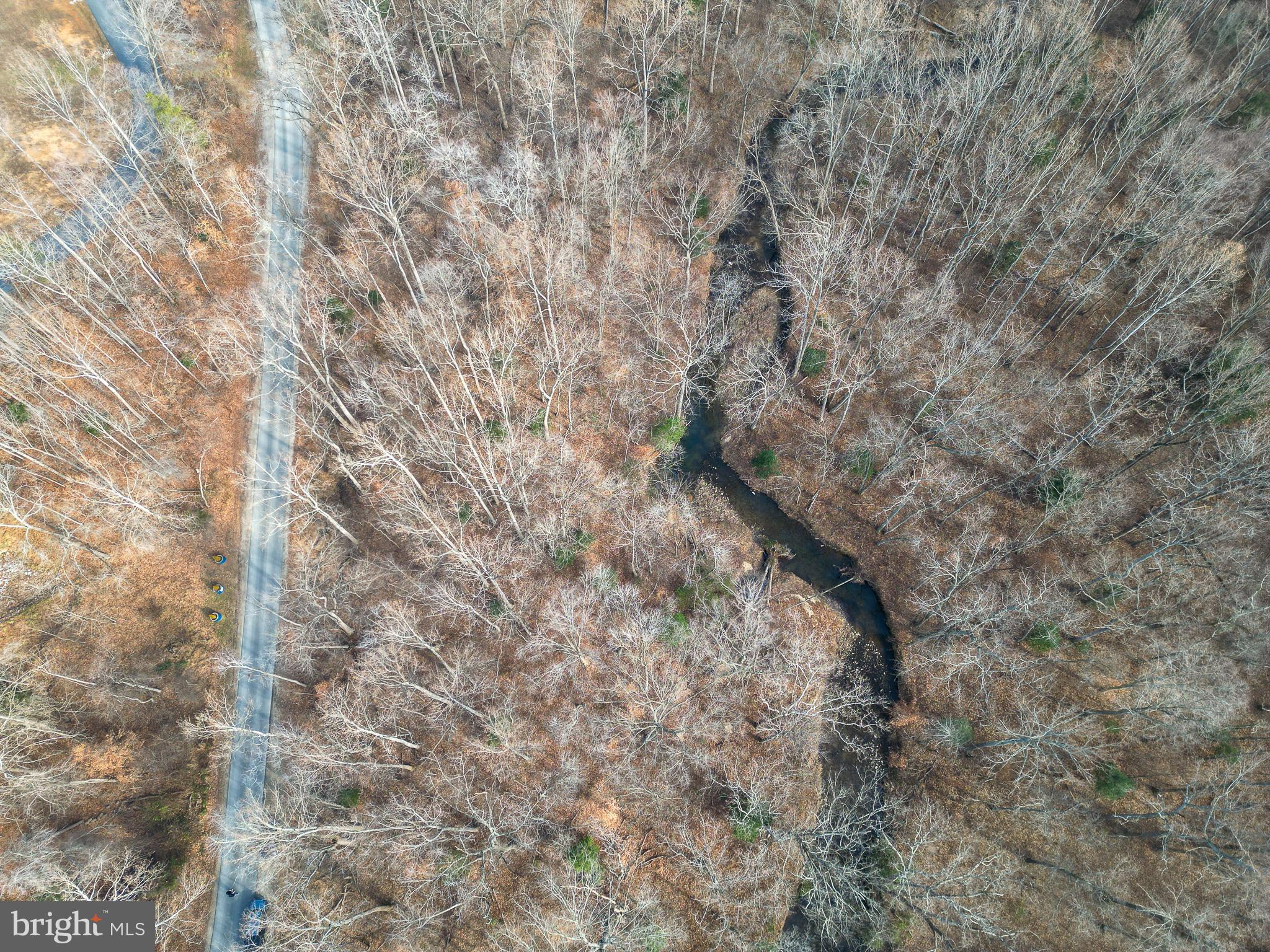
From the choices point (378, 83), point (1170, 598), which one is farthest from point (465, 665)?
point (378, 83)

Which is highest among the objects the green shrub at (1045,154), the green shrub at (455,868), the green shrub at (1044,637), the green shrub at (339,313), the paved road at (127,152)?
the green shrub at (1045,154)

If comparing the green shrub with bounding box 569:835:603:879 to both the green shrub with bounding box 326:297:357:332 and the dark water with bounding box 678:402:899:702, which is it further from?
the green shrub with bounding box 326:297:357:332

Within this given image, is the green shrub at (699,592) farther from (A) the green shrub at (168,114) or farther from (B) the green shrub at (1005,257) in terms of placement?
(A) the green shrub at (168,114)

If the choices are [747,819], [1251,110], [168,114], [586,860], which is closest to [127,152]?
[168,114]

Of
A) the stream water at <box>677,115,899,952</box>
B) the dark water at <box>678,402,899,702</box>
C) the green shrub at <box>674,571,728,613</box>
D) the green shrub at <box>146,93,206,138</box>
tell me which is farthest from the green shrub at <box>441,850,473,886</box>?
the green shrub at <box>146,93,206,138</box>

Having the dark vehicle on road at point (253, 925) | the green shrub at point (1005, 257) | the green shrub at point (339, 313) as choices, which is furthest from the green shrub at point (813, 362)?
the dark vehicle on road at point (253, 925)
